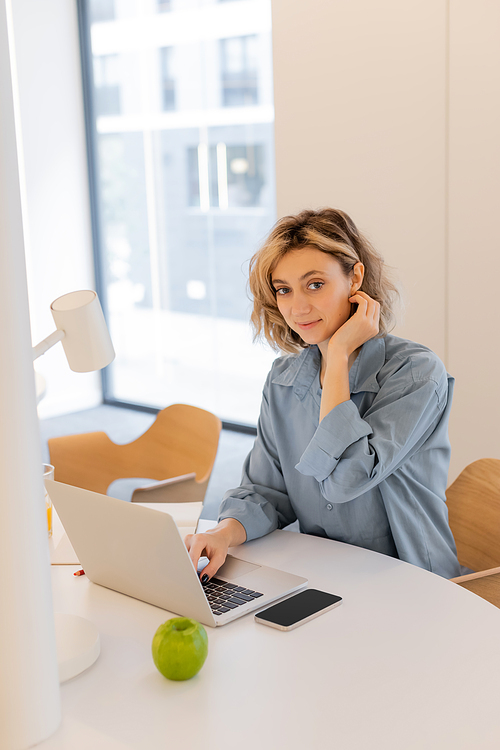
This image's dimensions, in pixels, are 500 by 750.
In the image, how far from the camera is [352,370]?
1792 mm

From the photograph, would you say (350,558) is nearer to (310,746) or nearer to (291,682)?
(291,682)

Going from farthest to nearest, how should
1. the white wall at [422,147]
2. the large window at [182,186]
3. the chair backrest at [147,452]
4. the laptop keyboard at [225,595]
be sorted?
the large window at [182,186], the white wall at [422,147], the chair backrest at [147,452], the laptop keyboard at [225,595]

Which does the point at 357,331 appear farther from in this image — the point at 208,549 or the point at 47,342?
the point at 47,342

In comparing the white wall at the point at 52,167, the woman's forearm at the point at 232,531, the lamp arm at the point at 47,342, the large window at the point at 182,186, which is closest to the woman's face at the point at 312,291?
the woman's forearm at the point at 232,531

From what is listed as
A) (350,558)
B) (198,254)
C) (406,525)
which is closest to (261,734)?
(350,558)

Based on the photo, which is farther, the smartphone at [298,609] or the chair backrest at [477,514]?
the chair backrest at [477,514]

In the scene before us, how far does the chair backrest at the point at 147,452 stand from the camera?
2705mm

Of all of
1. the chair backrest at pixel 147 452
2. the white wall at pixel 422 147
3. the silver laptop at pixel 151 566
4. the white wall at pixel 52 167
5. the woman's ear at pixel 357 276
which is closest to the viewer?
the silver laptop at pixel 151 566

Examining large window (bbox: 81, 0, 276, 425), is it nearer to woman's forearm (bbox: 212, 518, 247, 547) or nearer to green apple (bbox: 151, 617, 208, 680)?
woman's forearm (bbox: 212, 518, 247, 547)

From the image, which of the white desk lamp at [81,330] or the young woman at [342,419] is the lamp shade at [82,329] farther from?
the young woman at [342,419]

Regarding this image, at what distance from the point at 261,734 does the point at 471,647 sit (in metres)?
0.38

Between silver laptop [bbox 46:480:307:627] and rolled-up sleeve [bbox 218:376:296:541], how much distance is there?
Result: 20 centimetres

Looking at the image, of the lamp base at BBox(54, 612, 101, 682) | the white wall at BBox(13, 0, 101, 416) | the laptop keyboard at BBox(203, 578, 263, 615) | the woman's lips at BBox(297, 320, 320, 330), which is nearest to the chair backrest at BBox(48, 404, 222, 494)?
the woman's lips at BBox(297, 320, 320, 330)

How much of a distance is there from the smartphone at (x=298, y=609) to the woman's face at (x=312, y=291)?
659 millimetres
